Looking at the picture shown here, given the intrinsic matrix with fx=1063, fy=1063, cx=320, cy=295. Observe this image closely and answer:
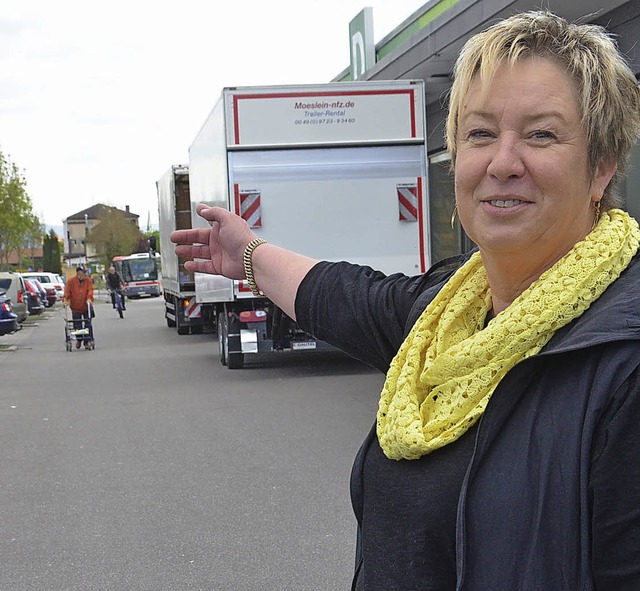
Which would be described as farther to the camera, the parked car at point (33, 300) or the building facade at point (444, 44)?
the parked car at point (33, 300)

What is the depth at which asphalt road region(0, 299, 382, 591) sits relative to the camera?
589cm

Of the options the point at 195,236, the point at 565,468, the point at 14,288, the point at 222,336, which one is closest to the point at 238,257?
the point at 195,236

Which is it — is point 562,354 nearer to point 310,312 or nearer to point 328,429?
point 310,312

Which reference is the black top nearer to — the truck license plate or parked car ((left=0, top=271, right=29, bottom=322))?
the truck license plate

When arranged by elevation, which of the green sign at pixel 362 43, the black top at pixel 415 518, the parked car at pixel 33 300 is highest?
the green sign at pixel 362 43

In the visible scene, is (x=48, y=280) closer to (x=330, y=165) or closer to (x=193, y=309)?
(x=193, y=309)

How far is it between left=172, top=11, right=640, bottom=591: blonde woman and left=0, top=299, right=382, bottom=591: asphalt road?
12.1ft

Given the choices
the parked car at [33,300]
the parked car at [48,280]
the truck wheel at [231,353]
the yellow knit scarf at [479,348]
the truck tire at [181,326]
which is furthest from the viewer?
the parked car at [48,280]

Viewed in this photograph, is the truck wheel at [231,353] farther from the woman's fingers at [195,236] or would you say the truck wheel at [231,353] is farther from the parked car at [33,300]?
the parked car at [33,300]

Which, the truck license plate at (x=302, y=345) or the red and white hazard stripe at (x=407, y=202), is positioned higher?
the red and white hazard stripe at (x=407, y=202)

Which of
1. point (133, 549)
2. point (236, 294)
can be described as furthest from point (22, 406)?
point (133, 549)

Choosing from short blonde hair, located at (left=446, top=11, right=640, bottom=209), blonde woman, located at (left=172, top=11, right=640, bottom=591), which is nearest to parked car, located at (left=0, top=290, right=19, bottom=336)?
blonde woman, located at (left=172, top=11, right=640, bottom=591)

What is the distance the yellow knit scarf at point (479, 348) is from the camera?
71.4 inches

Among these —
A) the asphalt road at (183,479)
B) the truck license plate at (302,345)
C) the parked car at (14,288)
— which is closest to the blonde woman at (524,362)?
the asphalt road at (183,479)
